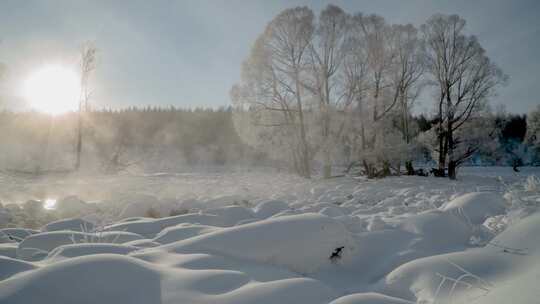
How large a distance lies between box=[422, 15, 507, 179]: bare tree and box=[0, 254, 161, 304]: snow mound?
1648 cm

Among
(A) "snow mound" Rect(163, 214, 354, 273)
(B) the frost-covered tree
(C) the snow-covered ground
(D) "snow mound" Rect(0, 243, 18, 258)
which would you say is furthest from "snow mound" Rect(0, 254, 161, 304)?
(B) the frost-covered tree

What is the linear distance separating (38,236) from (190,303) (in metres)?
1.87

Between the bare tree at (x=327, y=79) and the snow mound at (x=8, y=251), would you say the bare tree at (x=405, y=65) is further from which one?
the snow mound at (x=8, y=251)

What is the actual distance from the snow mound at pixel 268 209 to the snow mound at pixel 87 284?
2399mm

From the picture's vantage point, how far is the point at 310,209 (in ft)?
13.9

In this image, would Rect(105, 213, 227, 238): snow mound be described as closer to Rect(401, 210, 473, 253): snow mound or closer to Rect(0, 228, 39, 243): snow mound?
Rect(0, 228, 39, 243): snow mound

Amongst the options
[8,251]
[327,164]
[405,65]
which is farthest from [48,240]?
[405,65]

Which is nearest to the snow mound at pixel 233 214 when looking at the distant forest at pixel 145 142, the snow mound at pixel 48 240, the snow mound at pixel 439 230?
the snow mound at pixel 48 240

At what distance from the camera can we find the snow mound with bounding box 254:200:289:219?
392 centimetres

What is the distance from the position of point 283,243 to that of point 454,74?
16.2 m

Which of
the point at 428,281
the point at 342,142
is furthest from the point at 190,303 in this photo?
the point at 342,142

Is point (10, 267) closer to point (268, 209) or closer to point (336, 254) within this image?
point (336, 254)

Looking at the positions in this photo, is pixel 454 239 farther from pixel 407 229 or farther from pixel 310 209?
pixel 310 209

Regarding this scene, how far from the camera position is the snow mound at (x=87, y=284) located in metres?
1.25
